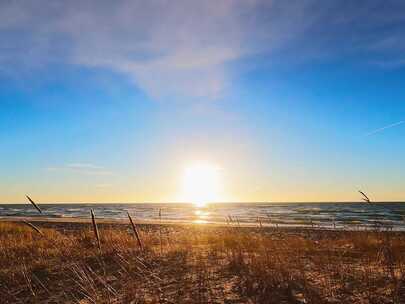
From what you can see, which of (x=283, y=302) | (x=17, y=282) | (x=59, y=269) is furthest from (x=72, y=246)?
(x=283, y=302)

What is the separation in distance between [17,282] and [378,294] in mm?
5870

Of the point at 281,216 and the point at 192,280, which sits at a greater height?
the point at 192,280

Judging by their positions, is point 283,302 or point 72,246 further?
point 72,246

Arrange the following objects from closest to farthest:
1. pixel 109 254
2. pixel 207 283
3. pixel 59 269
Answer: pixel 207 283
pixel 59 269
pixel 109 254

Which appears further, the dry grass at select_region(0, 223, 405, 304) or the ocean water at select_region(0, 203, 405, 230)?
the ocean water at select_region(0, 203, 405, 230)

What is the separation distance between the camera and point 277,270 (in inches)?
249

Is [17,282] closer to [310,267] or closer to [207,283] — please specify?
[207,283]

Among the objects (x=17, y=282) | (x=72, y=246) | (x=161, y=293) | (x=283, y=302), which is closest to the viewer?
(x=283, y=302)

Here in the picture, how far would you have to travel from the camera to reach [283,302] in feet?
17.1

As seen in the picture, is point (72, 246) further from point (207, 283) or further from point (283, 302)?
point (283, 302)

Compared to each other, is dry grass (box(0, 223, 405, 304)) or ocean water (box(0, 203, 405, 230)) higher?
dry grass (box(0, 223, 405, 304))

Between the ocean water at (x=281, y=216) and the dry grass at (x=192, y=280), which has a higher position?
the dry grass at (x=192, y=280)

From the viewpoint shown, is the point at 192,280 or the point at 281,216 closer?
the point at 192,280

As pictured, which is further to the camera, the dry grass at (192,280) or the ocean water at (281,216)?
the ocean water at (281,216)
